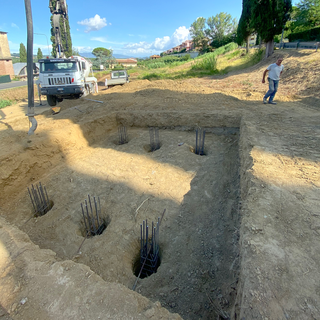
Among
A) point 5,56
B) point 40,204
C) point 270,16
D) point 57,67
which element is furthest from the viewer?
point 5,56

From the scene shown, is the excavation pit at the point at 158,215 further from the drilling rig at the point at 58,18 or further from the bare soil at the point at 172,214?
the drilling rig at the point at 58,18

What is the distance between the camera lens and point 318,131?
4.83 meters

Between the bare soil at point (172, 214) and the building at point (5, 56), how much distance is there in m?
38.2

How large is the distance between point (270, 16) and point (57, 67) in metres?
15.4

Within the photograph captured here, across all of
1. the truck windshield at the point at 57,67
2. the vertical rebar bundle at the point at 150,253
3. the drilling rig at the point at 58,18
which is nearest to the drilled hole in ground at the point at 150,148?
the vertical rebar bundle at the point at 150,253

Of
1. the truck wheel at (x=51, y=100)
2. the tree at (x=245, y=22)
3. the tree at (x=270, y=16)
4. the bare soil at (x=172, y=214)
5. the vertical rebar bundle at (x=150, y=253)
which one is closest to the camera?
the bare soil at (x=172, y=214)

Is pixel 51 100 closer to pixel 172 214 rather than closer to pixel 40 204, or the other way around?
pixel 40 204

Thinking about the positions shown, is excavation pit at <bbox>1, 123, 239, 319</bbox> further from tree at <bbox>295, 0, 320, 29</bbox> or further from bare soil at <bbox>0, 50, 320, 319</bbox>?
tree at <bbox>295, 0, 320, 29</bbox>

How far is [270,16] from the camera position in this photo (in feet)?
50.8

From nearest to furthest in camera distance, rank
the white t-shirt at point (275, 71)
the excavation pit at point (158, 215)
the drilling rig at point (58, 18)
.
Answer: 1. the excavation pit at point (158, 215)
2. the white t-shirt at point (275, 71)
3. the drilling rig at point (58, 18)

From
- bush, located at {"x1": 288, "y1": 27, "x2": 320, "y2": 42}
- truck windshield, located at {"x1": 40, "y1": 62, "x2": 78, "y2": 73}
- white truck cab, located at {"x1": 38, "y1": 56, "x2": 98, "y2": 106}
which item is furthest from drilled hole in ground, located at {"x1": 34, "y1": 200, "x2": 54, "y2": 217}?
bush, located at {"x1": 288, "y1": 27, "x2": 320, "y2": 42}

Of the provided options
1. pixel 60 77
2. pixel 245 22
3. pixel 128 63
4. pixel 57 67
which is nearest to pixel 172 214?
pixel 60 77

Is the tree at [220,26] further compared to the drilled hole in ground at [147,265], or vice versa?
the tree at [220,26]

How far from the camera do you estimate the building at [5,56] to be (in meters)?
35.7
